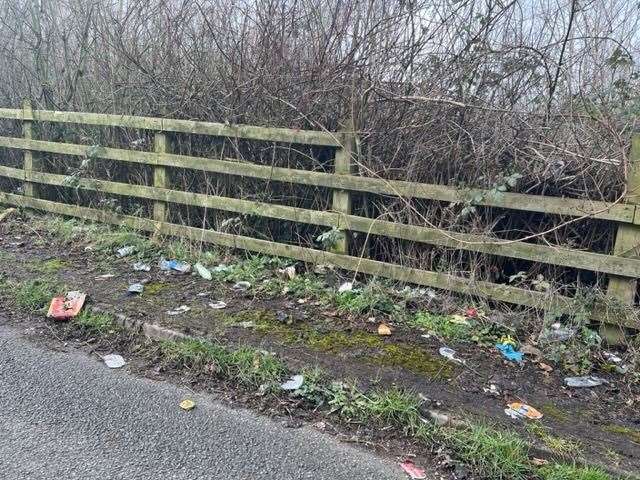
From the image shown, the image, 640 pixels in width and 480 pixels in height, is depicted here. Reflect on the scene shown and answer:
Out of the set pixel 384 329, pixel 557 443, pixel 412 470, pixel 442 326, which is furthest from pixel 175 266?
pixel 557 443

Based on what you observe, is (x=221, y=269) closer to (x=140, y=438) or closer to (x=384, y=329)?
(x=384, y=329)

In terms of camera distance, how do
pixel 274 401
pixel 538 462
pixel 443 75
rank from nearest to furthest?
pixel 538 462 → pixel 274 401 → pixel 443 75

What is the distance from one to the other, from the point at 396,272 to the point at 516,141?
1503 millimetres

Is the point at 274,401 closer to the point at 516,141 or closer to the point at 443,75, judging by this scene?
the point at 516,141

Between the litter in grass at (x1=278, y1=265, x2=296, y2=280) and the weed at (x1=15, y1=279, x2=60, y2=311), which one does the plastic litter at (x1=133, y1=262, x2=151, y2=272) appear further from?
the litter in grass at (x1=278, y1=265, x2=296, y2=280)

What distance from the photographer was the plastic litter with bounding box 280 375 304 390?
335cm

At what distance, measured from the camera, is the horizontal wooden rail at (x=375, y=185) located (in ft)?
13.5

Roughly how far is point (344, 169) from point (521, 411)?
2.60 meters

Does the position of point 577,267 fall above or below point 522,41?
below

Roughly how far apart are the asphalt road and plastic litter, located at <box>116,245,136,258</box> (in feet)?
7.74

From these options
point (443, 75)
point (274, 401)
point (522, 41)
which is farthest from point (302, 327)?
point (522, 41)

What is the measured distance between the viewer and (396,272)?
15.8ft

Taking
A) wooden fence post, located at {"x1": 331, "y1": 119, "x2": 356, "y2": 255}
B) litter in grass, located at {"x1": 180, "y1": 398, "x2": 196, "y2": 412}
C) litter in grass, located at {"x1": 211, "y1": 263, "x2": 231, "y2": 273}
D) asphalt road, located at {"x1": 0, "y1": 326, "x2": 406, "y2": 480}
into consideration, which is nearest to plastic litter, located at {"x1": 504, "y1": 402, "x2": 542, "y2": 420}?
asphalt road, located at {"x1": 0, "y1": 326, "x2": 406, "y2": 480}

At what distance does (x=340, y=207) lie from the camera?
16.6 feet
